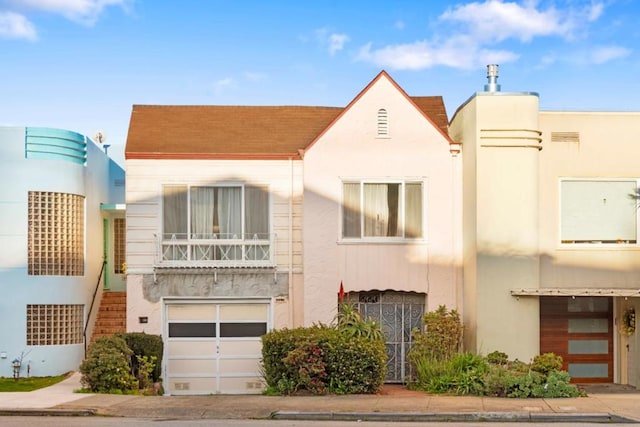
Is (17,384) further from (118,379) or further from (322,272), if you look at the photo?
(322,272)

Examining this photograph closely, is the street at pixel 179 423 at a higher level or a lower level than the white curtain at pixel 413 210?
lower

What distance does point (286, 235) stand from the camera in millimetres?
23438

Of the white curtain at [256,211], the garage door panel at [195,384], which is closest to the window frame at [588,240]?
the white curtain at [256,211]

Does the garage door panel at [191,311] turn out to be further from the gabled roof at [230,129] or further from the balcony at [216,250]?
the gabled roof at [230,129]

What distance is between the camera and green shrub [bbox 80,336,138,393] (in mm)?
19547

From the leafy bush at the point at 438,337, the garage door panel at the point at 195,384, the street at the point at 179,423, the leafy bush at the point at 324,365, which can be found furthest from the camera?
the garage door panel at the point at 195,384

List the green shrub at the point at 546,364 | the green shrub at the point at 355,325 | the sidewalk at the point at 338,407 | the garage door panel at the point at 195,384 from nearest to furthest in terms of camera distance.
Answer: the sidewalk at the point at 338,407 → the green shrub at the point at 546,364 → the green shrub at the point at 355,325 → the garage door panel at the point at 195,384

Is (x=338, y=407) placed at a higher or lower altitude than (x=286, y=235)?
lower

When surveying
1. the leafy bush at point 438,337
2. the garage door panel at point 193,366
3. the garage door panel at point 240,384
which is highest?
the leafy bush at point 438,337

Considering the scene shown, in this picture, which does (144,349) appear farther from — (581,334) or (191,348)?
(581,334)

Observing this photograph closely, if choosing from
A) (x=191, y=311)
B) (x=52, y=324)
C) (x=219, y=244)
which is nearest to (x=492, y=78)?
(x=219, y=244)

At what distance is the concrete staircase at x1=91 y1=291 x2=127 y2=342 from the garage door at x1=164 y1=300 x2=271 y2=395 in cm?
290

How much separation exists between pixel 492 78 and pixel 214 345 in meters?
9.02

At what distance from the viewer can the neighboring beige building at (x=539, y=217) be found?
858 inches
